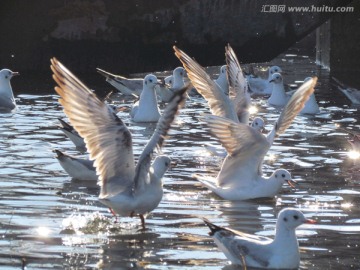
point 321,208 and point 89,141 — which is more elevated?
point 89,141

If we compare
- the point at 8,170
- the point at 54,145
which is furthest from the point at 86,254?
the point at 54,145

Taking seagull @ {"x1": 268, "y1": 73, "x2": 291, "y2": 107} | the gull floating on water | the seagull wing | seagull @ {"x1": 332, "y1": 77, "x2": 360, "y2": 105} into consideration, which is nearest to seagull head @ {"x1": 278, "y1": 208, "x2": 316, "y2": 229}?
the seagull wing

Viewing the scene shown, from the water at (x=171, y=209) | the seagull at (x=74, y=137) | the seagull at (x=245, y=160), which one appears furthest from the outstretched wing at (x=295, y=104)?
the seagull at (x=74, y=137)

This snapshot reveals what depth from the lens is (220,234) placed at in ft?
26.2

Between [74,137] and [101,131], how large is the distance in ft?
14.2

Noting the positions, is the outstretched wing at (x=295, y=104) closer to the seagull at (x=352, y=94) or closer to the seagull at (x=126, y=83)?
the seagull at (x=352, y=94)

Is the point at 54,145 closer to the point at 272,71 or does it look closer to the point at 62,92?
the point at 62,92

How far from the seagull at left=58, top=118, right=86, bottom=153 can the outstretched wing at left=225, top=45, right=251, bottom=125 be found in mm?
1982

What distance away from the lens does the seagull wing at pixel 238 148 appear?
10.5m

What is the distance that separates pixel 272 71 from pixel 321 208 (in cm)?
1053

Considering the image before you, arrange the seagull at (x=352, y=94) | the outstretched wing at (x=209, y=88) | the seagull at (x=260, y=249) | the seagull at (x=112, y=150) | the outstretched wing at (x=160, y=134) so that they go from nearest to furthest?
the seagull at (x=260, y=249) < the outstretched wing at (x=160, y=134) < the seagull at (x=112, y=150) < the outstretched wing at (x=209, y=88) < the seagull at (x=352, y=94)

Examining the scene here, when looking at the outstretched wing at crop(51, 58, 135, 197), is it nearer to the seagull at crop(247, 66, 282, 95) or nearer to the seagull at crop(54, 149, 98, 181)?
the seagull at crop(54, 149, 98, 181)

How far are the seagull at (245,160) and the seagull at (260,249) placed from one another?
8.22 ft

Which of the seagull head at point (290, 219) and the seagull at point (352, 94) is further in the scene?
the seagull at point (352, 94)
